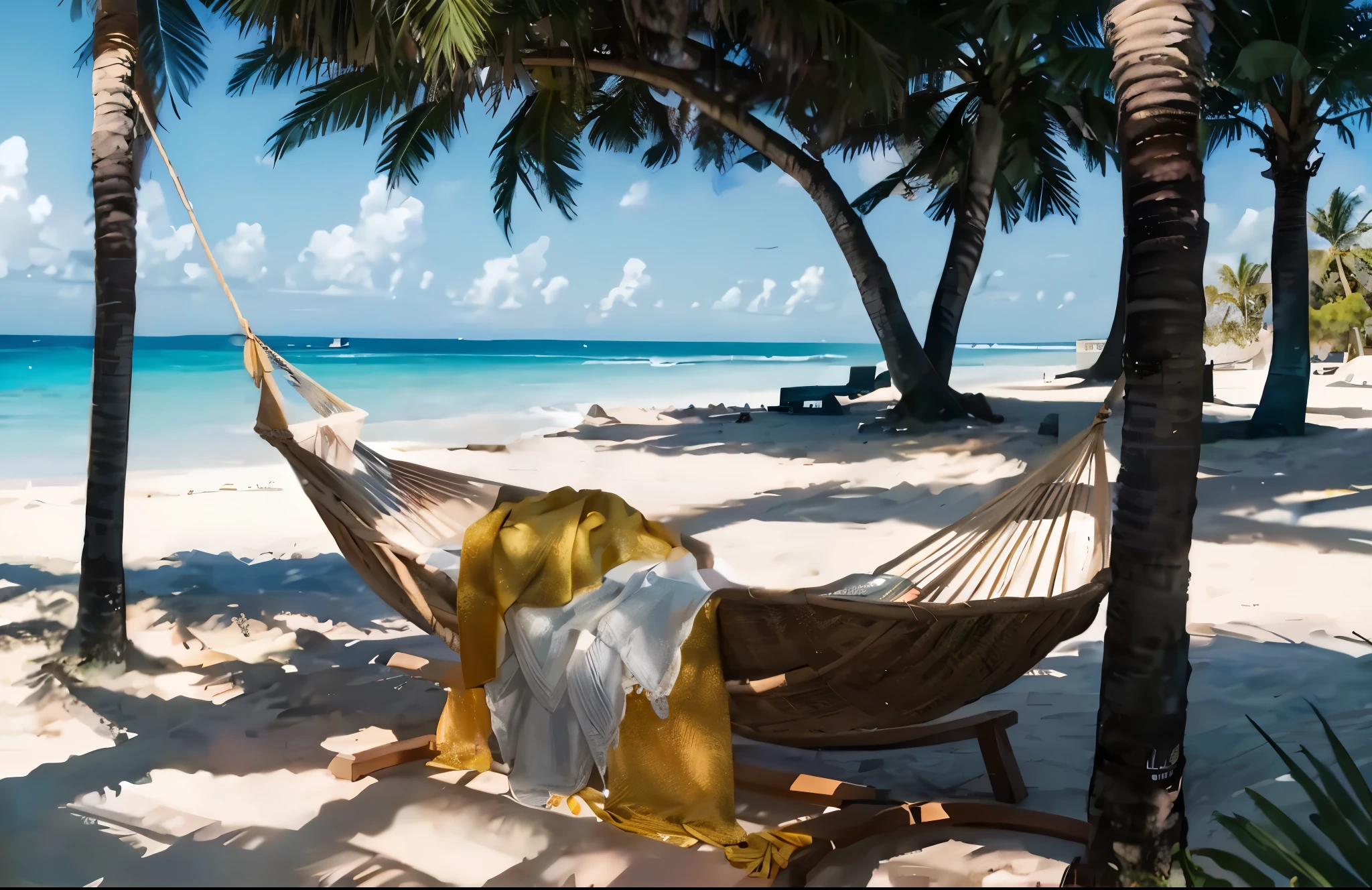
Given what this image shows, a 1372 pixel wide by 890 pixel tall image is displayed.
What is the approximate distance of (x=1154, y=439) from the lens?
4.09 ft

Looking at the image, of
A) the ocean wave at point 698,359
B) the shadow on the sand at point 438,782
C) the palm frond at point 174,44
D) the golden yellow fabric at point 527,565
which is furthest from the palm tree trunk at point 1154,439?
the ocean wave at point 698,359

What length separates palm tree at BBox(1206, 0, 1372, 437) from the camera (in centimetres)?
464

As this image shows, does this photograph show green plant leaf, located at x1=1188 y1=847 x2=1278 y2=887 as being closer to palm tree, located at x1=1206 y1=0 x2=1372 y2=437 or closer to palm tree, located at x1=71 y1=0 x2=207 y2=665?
palm tree, located at x1=71 y1=0 x2=207 y2=665

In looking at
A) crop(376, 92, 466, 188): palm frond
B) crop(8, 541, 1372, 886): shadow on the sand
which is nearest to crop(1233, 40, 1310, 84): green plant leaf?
crop(8, 541, 1372, 886): shadow on the sand

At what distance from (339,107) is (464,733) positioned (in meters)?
5.33

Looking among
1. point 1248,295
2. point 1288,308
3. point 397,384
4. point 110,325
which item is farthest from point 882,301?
point 1248,295

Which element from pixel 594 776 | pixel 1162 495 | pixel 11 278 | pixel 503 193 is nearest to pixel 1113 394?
pixel 1162 495

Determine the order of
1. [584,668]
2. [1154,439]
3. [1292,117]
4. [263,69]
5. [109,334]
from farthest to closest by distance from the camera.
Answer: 1. [263,69]
2. [1292,117]
3. [109,334]
4. [584,668]
5. [1154,439]

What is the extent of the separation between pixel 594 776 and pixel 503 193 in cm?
695

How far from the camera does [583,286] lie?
2675cm

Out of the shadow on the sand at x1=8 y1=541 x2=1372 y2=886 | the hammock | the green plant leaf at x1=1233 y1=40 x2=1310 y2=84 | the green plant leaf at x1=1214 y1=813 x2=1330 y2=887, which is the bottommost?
the shadow on the sand at x1=8 y1=541 x2=1372 y2=886

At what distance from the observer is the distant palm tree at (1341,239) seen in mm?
15883

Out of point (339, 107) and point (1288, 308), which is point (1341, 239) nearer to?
point (1288, 308)

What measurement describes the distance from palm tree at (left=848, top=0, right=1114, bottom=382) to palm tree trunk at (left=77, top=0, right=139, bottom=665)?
413 centimetres
